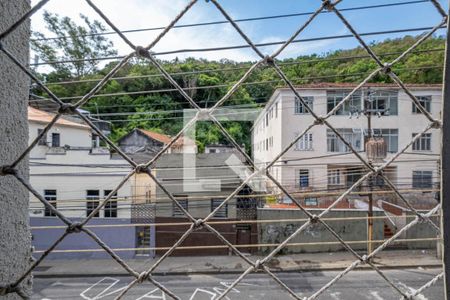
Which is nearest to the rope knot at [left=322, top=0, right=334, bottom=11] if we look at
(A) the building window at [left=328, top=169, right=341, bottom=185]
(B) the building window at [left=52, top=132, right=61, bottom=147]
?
(B) the building window at [left=52, top=132, right=61, bottom=147]

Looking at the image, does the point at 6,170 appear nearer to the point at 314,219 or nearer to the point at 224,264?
the point at 314,219

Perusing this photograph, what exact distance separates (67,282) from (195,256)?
278 cm

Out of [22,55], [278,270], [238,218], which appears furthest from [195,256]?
[22,55]

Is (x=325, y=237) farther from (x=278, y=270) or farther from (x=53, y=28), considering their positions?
(x=53, y=28)

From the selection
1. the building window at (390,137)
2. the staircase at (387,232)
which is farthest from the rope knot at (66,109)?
the building window at (390,137)

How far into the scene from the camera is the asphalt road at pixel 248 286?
17.1 ft

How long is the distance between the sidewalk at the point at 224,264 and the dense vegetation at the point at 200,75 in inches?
125

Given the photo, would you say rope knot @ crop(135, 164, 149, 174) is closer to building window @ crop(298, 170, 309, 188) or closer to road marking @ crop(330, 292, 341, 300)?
road marking @ crop(330, 292, 341, 300)

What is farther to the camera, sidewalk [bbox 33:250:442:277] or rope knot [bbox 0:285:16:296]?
sidewalk [bbox 33:250:442:277]

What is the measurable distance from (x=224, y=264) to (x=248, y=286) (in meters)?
1.49

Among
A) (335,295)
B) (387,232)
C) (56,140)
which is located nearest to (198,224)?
(335,295)

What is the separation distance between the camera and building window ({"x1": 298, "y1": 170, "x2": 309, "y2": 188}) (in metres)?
9.82

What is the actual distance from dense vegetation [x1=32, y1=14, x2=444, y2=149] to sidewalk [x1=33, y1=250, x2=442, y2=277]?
125 inches

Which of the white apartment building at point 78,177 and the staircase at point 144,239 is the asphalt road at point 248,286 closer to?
the staircase at point 144,239
